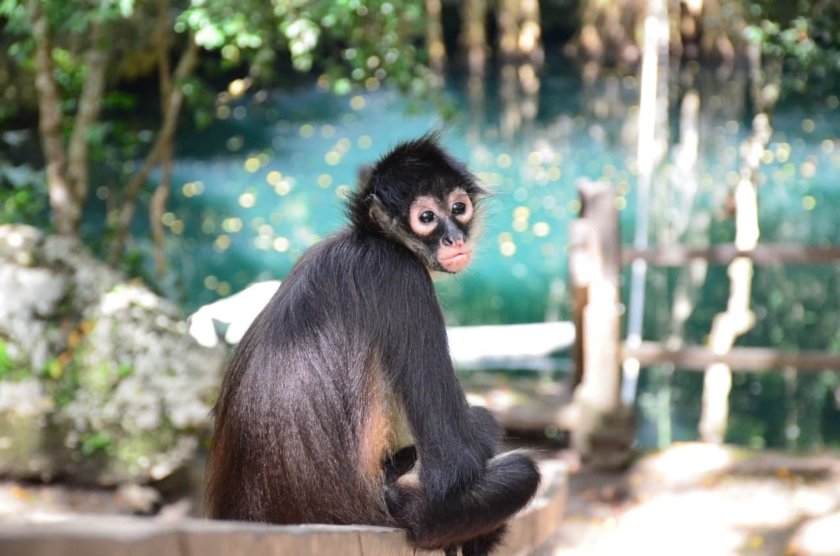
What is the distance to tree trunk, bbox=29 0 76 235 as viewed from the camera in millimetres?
5863

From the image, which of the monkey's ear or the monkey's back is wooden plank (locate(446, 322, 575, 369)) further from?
the monkey's back

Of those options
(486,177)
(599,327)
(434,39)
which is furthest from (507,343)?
(434,39)

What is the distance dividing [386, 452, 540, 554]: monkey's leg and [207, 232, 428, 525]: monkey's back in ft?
0.20

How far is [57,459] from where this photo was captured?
204 inches

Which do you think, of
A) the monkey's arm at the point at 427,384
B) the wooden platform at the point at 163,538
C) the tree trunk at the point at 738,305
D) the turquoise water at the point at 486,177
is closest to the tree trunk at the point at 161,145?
the turquoise water at the point at 486,177

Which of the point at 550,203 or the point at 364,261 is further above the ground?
the point at 364,261

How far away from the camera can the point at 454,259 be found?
260 cm

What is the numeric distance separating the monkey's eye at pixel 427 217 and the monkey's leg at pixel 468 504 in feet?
1.95

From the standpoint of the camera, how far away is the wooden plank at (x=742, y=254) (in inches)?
229

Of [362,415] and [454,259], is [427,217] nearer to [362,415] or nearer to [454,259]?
[454,259]

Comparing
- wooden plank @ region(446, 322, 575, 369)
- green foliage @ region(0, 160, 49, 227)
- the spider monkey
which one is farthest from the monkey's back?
wooden plank @ region(446, 322, 575, 369)

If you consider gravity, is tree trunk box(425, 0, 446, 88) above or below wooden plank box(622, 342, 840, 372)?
above

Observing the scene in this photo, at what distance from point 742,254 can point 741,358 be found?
59 cm

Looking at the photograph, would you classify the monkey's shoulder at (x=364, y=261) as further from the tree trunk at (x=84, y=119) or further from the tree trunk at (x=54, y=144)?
the tree trunk at (x=84, y=119)
